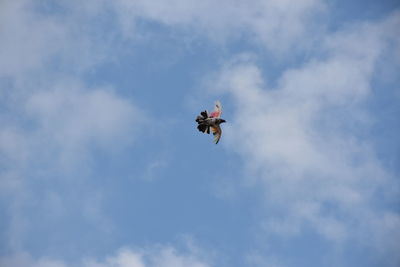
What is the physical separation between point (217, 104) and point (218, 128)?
14.8ft

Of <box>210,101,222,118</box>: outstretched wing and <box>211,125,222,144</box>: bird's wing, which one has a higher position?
<box>210,101,222,118</box>: outstretched wing

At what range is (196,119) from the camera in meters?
77.6

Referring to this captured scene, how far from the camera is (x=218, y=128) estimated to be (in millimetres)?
77438

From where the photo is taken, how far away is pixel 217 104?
79.9 meters

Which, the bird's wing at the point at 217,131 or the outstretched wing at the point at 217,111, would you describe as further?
the outstretched wing at the point at 217,111

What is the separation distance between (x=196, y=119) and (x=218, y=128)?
3615 mm

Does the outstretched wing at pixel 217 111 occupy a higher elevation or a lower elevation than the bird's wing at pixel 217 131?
higher

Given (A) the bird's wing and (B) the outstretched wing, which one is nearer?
(A) the bird's wing

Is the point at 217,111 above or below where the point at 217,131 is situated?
above

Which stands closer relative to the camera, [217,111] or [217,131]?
[217,131]

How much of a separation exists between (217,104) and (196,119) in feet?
15.2
